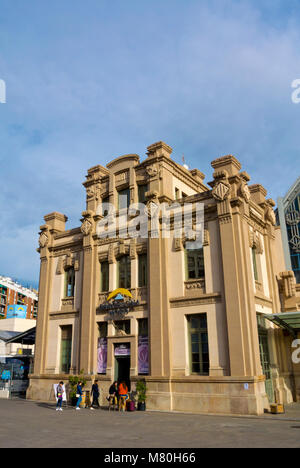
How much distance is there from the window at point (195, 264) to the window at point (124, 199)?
692 cm

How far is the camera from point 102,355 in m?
26.6

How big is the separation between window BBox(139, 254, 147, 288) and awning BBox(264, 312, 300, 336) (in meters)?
7.83

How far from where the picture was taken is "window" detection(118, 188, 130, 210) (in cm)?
2922

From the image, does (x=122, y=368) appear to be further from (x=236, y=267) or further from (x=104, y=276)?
(x=236, y=267)

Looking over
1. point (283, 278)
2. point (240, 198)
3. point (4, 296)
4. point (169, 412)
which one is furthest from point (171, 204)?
point (4, 296)

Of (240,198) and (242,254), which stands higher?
(240,198)

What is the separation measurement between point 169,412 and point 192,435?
819cm

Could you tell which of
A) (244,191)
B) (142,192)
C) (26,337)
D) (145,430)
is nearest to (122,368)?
(145,430)

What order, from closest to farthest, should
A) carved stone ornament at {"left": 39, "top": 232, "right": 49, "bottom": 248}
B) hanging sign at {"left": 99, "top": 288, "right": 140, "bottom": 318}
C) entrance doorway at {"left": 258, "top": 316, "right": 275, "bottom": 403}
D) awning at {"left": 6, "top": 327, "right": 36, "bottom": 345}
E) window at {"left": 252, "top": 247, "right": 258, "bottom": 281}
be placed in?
entrance doorway at {"left": 258, "top": 316, "right": 275, "bottom": 403}
window at {"left": 252, "top": 247, "right": 258, "bottom": 281}
hanging sign at {"left": 99, "top": 288, "right": 140, "bottom": 318}
carved stone ornament at {"left": 39, "top": 232, "right": 49, "bottom": 248}
awning at {"left": 6, "top": 327, "right": 36, "bottom": 345}

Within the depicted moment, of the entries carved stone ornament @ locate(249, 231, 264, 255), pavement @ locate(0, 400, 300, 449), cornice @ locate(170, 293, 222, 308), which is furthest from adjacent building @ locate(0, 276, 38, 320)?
pavement @ locate(0, 400, 300, 449)

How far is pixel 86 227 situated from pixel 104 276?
3.88 metres

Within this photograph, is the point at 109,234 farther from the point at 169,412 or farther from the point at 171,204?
the point at 169,412

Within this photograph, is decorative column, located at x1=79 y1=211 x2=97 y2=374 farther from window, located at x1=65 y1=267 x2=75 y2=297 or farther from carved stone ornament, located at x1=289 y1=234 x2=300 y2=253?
carved stone ornament, located at x1=289 y1=234 x2=300 y2=253

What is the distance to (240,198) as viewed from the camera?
2312 centimetres
